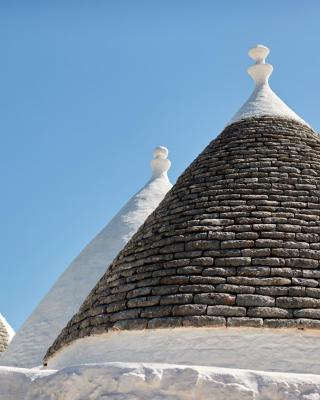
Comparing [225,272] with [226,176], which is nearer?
[225,272]

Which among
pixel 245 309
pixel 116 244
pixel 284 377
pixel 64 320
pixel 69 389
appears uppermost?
pixel 116 244

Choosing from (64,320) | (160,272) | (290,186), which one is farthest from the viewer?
(64,320)

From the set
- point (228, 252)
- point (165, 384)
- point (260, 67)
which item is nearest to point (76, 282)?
point (260, 67)

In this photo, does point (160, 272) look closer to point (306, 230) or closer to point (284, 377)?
point (306, 230)

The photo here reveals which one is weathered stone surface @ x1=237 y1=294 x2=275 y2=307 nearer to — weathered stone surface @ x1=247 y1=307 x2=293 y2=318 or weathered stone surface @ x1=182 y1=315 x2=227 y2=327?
weathered stone surface @ x1=247 y1=307 x2=293 y2=318

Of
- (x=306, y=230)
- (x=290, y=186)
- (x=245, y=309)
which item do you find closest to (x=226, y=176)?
(x=290, y=186)

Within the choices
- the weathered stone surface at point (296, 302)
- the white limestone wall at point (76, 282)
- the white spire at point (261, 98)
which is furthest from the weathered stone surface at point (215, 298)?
the white limestone wall at point (76, 282)

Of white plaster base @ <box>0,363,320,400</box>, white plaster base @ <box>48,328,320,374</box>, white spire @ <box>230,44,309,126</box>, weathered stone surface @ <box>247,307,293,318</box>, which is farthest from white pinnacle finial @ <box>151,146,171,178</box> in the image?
white plaster base @ <box>0,363,320,400</box>

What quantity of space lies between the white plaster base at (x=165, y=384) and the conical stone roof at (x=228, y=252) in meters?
1.08

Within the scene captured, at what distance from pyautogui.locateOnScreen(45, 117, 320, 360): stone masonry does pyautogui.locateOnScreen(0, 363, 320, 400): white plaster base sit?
1079 millimetres

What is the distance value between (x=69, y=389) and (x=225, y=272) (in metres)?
1.86

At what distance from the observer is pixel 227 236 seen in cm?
673

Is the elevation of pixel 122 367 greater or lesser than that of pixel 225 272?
lesser

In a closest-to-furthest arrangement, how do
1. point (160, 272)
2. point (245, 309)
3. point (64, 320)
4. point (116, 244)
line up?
point (245, 309) → point (160, 272) → point (64, 320) → point (116, 244)
